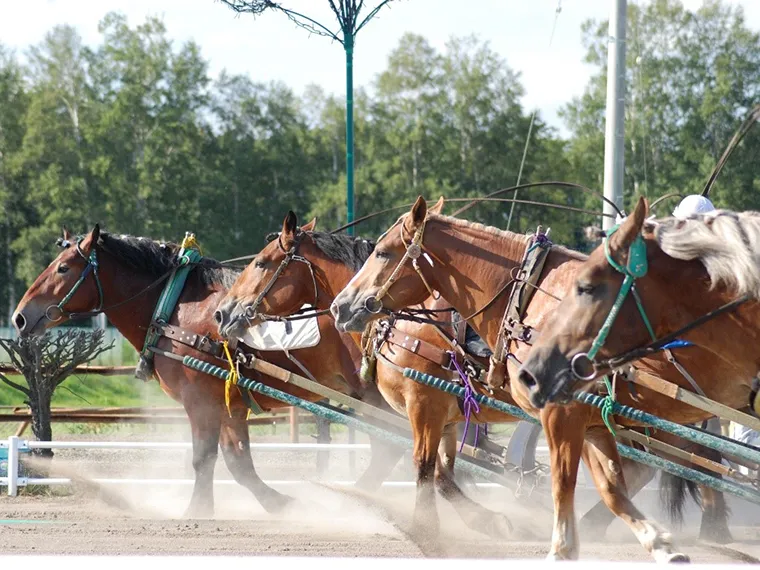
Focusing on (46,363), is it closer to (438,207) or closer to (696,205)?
(438,207)

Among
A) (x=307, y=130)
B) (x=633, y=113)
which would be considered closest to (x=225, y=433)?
(x=633, y=113)

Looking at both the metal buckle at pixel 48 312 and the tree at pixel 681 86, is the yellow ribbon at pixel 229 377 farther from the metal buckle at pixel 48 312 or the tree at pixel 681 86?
the tree at pixel 681 86

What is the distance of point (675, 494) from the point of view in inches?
288

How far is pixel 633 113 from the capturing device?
29.1 metres

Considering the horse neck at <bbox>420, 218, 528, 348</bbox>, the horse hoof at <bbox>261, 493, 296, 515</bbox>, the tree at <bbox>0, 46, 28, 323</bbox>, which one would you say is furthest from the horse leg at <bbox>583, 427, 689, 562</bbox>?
the tree at <bbox>0, 46, 28, 323</bbox>

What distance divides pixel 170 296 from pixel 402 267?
279cm

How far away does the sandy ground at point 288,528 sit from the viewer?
22.0 feet

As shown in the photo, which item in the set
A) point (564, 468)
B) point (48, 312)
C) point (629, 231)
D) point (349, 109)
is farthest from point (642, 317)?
point (349, 109)

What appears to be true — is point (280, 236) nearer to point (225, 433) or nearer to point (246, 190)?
point (225, 433)

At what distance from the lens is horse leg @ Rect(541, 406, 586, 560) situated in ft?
16.9

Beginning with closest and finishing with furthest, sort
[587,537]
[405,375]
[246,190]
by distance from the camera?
[405,375], [587,537], [246,190]

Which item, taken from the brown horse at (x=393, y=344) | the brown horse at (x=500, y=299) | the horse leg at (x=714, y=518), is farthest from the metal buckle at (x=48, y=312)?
the horse leg at (x=714, y=518)

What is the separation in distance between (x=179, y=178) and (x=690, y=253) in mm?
27770

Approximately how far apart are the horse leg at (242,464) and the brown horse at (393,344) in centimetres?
112
